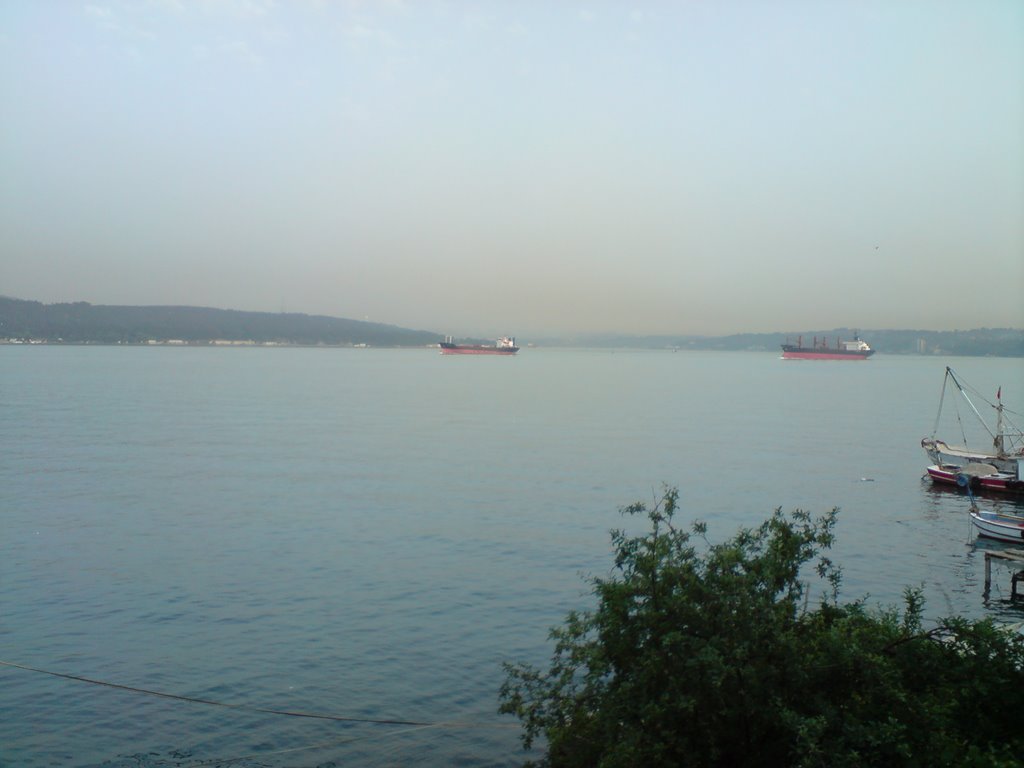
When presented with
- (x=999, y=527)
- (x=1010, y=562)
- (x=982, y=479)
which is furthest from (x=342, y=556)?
(x=982, y=479)

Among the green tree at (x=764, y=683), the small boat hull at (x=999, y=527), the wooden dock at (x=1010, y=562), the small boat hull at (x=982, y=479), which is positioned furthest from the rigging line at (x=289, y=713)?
the small boat hull at (x=982, y=479)

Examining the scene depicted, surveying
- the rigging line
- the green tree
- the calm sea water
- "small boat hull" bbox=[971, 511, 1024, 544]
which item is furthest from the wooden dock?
the green tree

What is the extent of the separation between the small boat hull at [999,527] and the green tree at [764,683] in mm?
26666

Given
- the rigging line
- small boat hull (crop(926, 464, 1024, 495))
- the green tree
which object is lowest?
the rigging line

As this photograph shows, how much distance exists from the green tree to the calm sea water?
6.63 meters

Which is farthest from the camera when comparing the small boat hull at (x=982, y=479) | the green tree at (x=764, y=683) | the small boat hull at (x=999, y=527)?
the small boat hull at (x=982, y=479)

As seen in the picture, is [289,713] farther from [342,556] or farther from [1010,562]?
[1010,562]

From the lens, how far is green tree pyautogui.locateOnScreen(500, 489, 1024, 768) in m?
9.76

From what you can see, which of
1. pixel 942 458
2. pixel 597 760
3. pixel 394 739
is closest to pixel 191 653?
pixel 394 739

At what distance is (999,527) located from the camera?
117 feet

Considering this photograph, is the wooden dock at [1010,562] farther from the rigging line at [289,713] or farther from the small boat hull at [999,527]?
the rigging line at [289,713]

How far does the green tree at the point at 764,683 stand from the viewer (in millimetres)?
9758

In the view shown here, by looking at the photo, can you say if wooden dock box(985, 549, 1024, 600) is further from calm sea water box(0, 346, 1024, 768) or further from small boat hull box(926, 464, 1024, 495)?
small boat hull box(926, 464, 1024, 495)

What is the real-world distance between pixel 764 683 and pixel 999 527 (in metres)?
29.9
